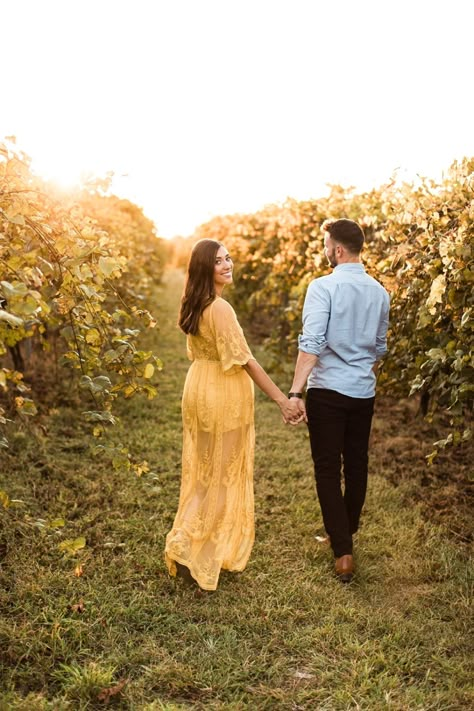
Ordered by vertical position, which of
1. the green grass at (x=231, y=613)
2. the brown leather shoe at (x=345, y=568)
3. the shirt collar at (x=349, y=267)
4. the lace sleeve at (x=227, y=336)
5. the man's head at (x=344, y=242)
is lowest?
the green grass at (x=231, y=613)

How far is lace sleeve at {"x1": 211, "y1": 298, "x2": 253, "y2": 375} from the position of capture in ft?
10.9

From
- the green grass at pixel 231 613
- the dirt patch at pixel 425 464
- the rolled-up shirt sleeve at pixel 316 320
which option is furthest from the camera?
the dirt patch at pixel 425 464

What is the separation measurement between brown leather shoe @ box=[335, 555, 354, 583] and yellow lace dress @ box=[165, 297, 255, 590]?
19.5 inches

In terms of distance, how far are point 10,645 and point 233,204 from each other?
53.8ft

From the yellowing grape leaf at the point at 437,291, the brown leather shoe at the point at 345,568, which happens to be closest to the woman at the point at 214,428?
the brown leather shoe at the point at 345,568

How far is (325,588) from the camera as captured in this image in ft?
11.3

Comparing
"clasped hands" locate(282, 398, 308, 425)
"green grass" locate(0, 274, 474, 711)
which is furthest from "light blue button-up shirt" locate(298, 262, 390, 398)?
"green grass" locate(0, 274, 474, 711)

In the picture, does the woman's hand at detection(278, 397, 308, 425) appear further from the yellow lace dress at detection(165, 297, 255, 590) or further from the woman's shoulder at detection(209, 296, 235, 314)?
the woman's shoulder at detection(209, 296, 235, 314)

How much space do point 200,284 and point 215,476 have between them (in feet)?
3.31

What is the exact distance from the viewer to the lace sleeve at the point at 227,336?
10.9ft

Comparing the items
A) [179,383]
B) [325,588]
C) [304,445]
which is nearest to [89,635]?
[325,588]

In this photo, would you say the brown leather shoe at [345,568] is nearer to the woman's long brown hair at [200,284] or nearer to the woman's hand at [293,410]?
the woman's hand at [293,410]

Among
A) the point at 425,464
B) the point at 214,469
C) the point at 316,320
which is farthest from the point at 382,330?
the point at 425,464

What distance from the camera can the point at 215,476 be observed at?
3.50m
